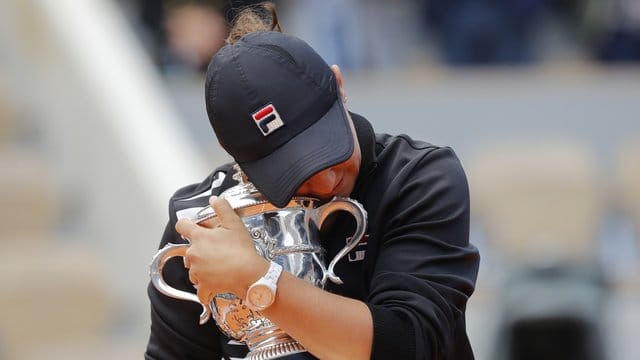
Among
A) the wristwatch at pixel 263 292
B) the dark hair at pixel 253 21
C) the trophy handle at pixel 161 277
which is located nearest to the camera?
the wristwatch at pixel 263 292

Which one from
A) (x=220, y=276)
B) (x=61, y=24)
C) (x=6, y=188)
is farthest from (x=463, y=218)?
(x=61, y=24)

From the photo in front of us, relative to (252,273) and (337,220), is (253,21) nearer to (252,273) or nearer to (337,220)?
(337,220)

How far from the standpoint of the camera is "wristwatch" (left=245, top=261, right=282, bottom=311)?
5.43 ft

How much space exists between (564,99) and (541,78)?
0.57ft

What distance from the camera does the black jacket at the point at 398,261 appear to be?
1728mm

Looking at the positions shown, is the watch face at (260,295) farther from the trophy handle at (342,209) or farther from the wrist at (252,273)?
the trophy handle at (342,209)

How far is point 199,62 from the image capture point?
24.1ft

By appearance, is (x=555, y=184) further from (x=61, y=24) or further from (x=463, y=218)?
(x=463, y=218)

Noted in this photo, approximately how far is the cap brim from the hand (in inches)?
2.3

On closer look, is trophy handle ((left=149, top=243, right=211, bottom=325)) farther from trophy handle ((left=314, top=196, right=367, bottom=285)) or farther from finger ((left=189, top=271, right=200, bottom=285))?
trophy handle ((left=314, top=196, right=367, bottom=285))

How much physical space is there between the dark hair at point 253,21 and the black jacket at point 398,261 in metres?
0.18

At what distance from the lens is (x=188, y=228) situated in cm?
172

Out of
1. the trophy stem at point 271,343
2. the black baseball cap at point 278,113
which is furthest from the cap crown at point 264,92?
the trophy stem at point 271,343

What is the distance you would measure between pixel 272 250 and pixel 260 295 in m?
0.10
